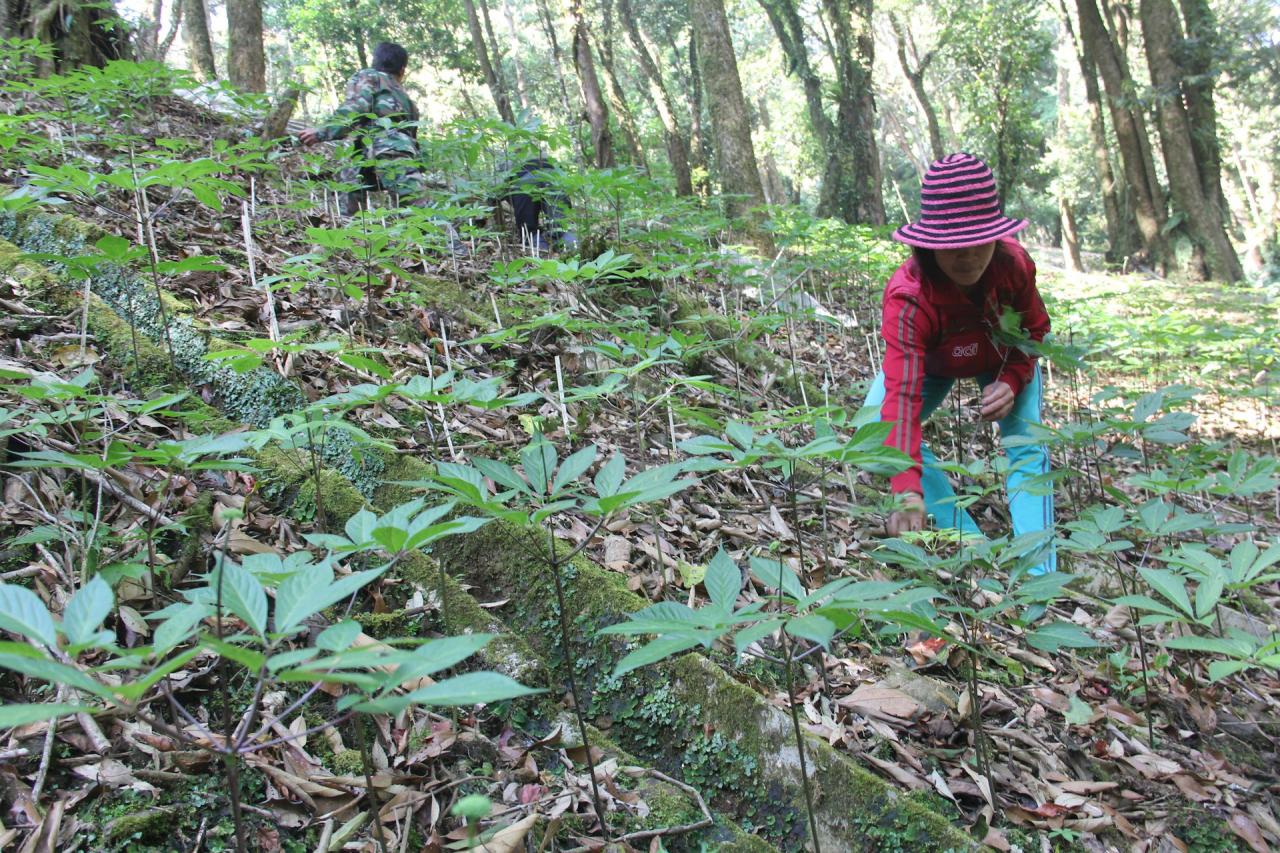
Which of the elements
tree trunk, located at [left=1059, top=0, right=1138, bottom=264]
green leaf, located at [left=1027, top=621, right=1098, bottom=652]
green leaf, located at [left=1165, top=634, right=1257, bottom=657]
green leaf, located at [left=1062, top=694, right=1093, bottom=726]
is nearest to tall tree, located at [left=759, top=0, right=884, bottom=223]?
tree trunk, located at [left=1059, top=0, right=1138, bottom=264]

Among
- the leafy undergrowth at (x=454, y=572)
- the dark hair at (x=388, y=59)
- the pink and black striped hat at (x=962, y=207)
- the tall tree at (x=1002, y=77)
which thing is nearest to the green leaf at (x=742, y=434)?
the leafy undergrowth at (x=454, y=572)

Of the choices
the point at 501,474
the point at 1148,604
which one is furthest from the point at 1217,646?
the point at 501,474

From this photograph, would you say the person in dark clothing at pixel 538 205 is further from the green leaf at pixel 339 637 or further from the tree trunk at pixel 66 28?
the tree trunk at pixel 66 28

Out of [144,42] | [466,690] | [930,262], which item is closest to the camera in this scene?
[466,690]

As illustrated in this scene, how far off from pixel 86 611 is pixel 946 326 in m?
2.99

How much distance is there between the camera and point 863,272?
6.87 meters

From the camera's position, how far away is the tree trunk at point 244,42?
8672 millimetres

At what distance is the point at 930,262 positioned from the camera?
2.94 meters

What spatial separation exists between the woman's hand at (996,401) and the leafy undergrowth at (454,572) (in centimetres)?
34

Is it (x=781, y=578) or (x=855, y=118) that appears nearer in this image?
(x=781, y=578)

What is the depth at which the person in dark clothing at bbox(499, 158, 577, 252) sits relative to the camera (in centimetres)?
478

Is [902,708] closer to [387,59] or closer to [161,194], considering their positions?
[161,194]

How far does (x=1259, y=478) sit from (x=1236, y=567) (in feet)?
2.02

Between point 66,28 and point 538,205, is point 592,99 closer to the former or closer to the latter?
point 538,205
